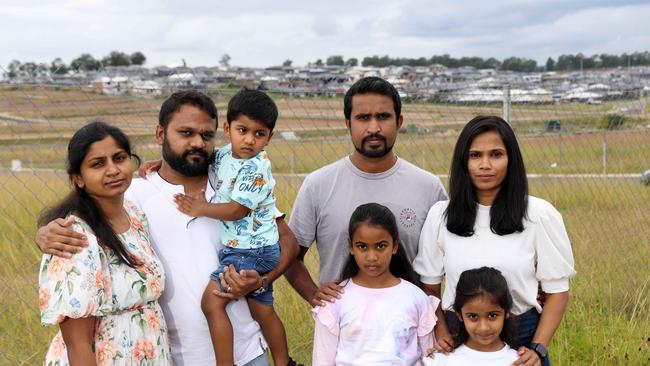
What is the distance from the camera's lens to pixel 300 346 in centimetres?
498

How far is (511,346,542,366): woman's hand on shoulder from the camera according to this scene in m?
2.99

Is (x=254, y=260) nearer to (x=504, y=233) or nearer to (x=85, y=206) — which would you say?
(x=85, y=206)

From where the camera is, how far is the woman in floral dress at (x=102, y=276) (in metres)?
2.54

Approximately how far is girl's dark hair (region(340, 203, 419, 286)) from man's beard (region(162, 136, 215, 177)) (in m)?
0.68

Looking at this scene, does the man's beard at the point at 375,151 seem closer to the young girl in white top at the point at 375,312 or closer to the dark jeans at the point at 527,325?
the young girl in white top at the point at 375,312

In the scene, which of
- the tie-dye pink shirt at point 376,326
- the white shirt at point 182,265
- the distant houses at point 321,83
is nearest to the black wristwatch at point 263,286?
the white shirt at point 182,265

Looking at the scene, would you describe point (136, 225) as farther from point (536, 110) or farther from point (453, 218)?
point (536, 110)

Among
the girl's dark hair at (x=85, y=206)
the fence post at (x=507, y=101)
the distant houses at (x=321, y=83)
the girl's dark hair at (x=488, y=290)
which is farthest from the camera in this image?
the fence post at (x=507, y=101)

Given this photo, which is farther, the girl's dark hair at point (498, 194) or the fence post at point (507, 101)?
the fence post at point (507, 101)

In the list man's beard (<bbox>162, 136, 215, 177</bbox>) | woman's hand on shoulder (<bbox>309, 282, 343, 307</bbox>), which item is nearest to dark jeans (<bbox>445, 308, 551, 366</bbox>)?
woman's hand on shoulder (<bbox>309, 282, 343, 307</bbox>)

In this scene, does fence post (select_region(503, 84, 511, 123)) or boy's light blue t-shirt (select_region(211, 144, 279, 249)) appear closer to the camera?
boy's light blue t-shirt (select_region(211, 144, 279, 249))

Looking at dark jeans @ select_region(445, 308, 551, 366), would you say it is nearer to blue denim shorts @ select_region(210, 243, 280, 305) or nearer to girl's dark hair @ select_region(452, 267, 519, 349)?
girl's dark hair @ select_region(452, 267, 519, 349)

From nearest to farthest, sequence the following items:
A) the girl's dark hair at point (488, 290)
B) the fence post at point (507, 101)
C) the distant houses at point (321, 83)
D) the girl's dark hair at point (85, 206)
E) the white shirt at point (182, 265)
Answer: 1. the girl's dark hair at point (85, 206)
2. the girl's dark hair at point (488, 290)
3. the white shirt at point (182, 265)
4. the distant houses at point (321, 83)
5. the fence post at point (507, 101)

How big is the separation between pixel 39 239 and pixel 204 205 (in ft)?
2.31
